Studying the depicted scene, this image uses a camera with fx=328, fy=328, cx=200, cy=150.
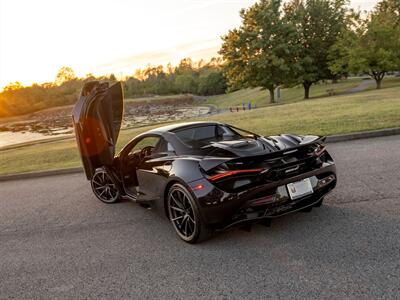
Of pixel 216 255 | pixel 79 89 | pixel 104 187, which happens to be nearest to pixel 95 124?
pixel 104 187

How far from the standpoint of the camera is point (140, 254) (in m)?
3.81

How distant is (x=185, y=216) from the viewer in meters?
3.90

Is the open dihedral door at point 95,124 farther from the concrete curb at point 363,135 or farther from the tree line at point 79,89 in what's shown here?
the tree line at point 79,89

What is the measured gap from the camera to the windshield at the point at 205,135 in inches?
171

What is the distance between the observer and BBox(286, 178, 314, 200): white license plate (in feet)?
11.8

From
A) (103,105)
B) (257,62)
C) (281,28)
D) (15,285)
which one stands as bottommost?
(15,285)

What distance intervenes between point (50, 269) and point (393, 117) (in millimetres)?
10350

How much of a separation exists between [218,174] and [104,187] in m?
3.02

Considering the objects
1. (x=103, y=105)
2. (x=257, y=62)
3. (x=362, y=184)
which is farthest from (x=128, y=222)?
(x=257, y=62)

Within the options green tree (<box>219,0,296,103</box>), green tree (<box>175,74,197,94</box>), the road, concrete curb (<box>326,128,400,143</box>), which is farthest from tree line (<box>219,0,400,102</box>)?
green tree (<box>175,74,197,94</box>)

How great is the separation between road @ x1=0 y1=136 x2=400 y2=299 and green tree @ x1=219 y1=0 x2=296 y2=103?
105ft

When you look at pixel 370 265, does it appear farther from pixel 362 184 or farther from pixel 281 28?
pixel 281 28

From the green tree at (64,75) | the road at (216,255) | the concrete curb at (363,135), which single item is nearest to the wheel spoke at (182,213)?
the road at (216,255)

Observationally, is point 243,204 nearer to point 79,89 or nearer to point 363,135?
point 363,135
